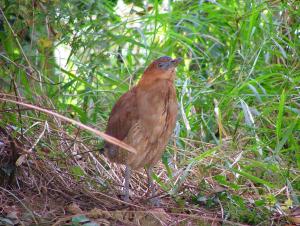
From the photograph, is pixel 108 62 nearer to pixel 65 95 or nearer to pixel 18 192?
pixel 65 95

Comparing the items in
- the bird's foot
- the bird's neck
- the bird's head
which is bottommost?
the bird's foot

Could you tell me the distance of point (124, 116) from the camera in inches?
184

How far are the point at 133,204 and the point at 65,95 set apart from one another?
1483mm

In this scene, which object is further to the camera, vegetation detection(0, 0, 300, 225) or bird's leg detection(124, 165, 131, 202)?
bird's leg detection(124, 165, 131, 202)

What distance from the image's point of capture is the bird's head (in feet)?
15.3

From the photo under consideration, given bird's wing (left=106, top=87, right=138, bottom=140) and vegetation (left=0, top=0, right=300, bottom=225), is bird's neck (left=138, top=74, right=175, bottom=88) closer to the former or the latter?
bird's wing (left=106, top=87, right=138, bottom=140)

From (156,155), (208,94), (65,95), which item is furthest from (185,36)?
(156,155)

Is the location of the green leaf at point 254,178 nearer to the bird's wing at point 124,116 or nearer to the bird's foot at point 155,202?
the bird's foot at point 155,202

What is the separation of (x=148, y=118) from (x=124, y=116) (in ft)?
0.58

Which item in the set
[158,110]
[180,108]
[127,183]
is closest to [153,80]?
[158,110]

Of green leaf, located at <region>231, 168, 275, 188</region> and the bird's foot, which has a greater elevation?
green leaf, located at <region>231, 168, 275, 188</region>

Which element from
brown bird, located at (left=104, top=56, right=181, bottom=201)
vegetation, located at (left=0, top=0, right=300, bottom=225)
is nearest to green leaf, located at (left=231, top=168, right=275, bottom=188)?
vegetation, located at (left=0, top=0, right=300, bottom=225)

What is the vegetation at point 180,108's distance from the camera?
14.7 feet

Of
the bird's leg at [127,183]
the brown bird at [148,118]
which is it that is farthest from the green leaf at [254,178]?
the bird's leg at [127,183]
